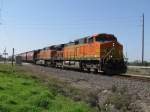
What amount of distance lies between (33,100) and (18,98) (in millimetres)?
766

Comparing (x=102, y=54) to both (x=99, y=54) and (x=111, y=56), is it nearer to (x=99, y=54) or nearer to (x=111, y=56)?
(x=99, y=54)

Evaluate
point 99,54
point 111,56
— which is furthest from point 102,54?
point 111,56

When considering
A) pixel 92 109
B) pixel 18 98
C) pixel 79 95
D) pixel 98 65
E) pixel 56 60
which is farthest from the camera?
pixel 56 60

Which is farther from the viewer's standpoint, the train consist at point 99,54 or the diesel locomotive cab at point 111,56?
the train consist at point 99,54

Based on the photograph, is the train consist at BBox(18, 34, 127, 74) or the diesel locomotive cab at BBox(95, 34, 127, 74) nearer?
the diesel locomotive cab at BBox(95, 34, 127, 74)

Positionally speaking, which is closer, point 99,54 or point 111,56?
point 111,56

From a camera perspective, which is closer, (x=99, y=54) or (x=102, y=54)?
(x=102, y=54)

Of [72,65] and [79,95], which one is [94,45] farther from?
[79,95]

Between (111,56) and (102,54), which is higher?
(102,54)

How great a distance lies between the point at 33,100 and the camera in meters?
13.5

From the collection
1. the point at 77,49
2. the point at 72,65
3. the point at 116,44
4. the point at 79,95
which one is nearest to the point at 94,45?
the point at 116,44

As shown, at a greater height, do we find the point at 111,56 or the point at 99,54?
the point at 99,54

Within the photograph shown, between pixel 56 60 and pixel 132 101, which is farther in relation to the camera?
pixel 56 60

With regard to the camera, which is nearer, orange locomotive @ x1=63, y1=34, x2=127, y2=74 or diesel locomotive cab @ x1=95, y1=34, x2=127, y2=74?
diesel locomotive cab @ x1=95, y1=34, x2=127, y2=74
